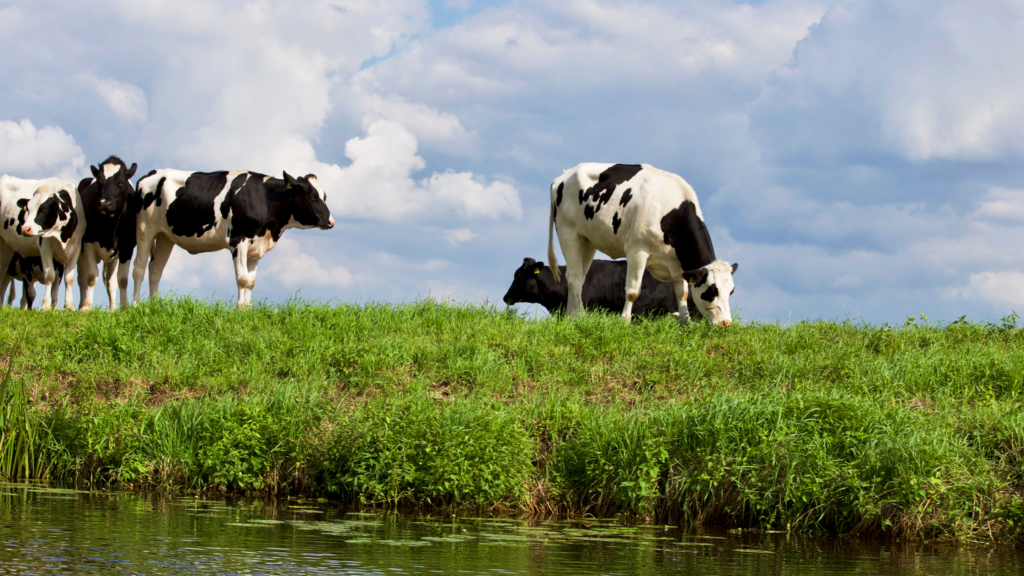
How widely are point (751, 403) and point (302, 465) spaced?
4.16m

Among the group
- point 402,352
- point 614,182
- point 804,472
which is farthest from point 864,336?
point 402,352

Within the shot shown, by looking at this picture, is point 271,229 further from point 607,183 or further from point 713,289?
point 713,289

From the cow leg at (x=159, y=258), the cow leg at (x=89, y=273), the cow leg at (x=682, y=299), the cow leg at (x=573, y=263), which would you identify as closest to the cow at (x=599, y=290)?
the cow leg at (x=573, y=263)

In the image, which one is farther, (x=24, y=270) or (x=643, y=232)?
(x=24, y=270)

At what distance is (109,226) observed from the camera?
58.5 ft

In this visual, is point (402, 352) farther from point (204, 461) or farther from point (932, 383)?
point (932, 383)

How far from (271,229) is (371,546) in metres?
12.0

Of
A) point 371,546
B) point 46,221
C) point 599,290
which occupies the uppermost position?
point 46,221

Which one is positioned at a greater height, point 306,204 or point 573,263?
point 306,204

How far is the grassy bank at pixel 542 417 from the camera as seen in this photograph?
7281mm

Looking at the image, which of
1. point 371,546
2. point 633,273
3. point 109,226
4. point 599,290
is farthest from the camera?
point 599,290

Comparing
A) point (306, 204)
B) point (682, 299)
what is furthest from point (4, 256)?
point (682, 299)

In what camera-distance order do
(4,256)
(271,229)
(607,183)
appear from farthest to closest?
(4,256), (271,229), (607,183)

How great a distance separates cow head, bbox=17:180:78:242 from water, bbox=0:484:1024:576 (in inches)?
444
